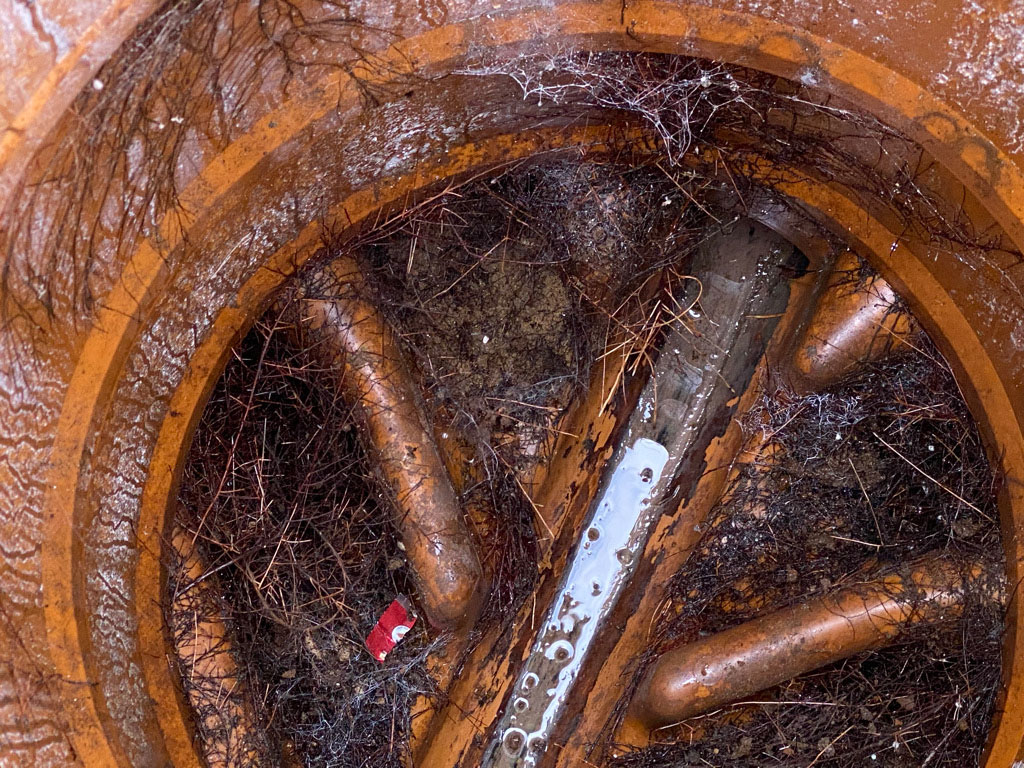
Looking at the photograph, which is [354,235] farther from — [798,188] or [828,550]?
[828,550]

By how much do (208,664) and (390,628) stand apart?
0.45 m

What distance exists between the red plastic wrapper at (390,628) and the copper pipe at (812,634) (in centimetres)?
67

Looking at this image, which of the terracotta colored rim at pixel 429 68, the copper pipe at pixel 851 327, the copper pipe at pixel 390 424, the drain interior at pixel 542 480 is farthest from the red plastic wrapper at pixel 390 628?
the copper pipe at pixel 851 327

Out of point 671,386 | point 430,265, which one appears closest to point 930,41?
point 671,386

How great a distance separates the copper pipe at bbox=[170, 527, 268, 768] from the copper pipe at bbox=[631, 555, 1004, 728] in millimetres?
1049

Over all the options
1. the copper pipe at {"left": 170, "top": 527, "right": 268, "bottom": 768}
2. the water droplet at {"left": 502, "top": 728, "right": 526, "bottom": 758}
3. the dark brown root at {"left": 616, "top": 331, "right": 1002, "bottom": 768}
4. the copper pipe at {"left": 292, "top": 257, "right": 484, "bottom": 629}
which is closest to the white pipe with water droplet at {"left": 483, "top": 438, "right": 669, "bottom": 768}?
the water droplet at {"left": 502, "top": 728, "right": 526, "bottom": 758}

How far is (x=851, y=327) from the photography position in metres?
1.92

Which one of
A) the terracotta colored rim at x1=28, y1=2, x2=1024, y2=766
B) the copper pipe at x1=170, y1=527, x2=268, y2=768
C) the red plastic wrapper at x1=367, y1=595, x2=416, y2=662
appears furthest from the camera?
the red plastic wrapper at x1=367, y1=595, x2=416, y2=662

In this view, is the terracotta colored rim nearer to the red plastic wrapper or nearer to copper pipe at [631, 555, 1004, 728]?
the red plastic wrapper

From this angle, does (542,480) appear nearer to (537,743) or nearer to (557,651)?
(557,651)

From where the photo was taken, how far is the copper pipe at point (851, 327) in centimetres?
192

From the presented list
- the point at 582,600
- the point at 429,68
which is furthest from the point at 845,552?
the point at 429,68

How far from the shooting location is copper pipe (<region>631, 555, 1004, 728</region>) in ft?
6.24

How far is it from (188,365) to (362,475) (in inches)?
19.6
